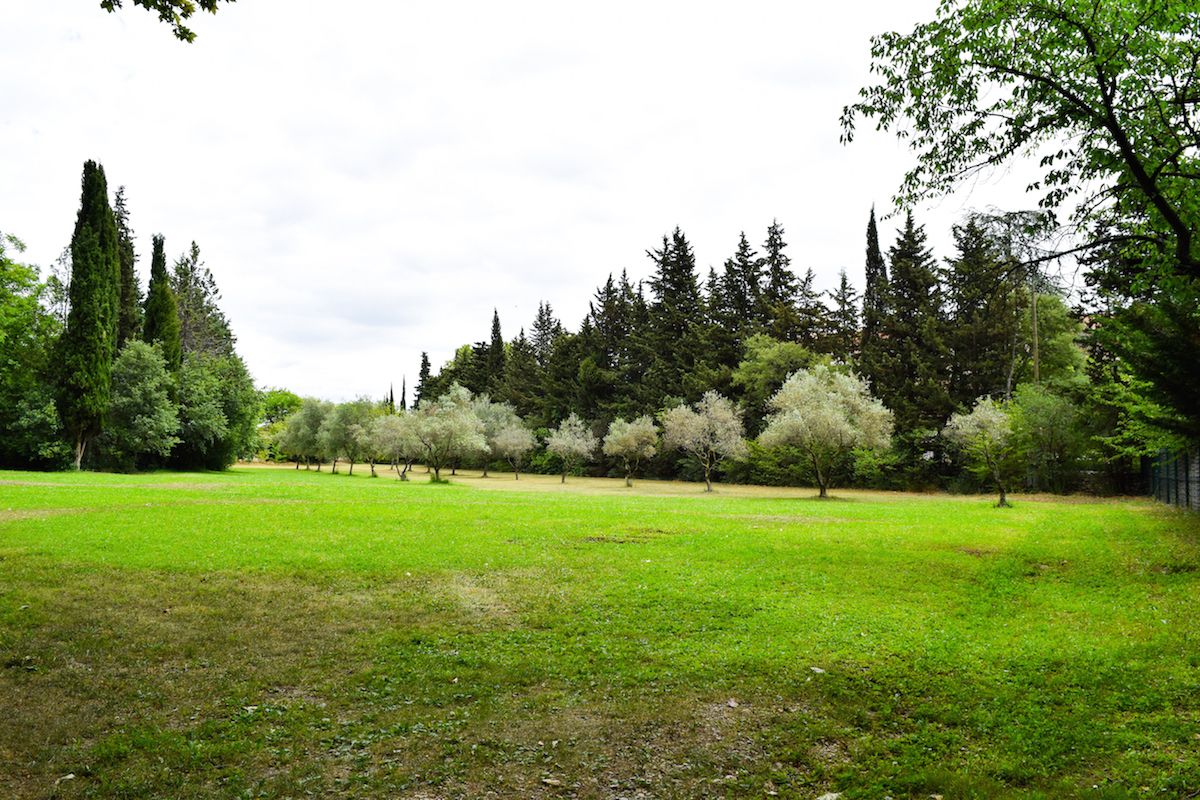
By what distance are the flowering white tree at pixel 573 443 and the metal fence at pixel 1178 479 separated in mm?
37527

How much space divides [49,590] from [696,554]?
11.7m

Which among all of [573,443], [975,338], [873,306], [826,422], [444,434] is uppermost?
[873,306]

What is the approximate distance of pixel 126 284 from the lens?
54.0m

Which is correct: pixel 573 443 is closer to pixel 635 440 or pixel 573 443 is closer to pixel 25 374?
pixel 635 440

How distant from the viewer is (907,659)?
8039 mm

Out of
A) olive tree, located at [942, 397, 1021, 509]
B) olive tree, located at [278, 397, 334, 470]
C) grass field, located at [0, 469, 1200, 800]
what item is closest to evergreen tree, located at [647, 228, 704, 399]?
olive tree, located at [942, 397, 1021, 509]

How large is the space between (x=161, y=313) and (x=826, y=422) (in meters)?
48.3

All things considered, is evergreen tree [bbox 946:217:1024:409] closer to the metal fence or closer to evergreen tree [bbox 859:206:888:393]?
evergreen tree [bbox 859:206:888:393]

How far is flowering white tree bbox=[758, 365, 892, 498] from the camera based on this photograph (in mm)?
35094

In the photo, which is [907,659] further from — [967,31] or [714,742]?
[967,31]

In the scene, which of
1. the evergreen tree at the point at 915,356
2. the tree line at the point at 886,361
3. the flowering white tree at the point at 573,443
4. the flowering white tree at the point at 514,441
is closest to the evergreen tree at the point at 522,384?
the tree line at the point at 886,361

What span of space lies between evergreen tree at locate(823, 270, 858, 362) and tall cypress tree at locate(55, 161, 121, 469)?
167ft

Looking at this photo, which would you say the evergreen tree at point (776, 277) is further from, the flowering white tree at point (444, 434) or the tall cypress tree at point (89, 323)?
the tall cypress tree at point (89, 323)

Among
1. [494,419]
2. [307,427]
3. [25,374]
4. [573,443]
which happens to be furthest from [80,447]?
[494,419]
